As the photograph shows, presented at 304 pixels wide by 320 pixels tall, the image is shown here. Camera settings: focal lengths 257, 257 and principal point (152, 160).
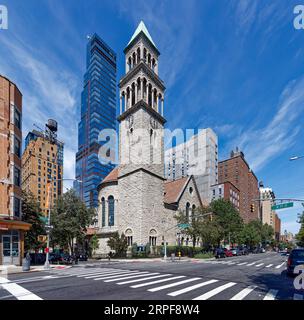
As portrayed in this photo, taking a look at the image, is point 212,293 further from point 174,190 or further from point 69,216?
point 174,190

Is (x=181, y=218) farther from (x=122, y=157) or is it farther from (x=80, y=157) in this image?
(x=80, y=157)

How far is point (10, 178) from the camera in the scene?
88.8 feet

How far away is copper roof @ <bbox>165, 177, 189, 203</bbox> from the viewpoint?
51.5 meters

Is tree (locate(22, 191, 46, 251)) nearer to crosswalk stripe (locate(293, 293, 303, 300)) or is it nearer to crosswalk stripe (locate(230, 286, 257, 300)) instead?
crosswalk stripe (locate(230, 286, 257, 300))

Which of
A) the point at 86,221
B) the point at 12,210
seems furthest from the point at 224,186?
the point at 12,210

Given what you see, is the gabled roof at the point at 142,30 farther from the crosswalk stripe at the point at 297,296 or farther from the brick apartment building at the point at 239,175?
the brick apartment building at the point at 239,175

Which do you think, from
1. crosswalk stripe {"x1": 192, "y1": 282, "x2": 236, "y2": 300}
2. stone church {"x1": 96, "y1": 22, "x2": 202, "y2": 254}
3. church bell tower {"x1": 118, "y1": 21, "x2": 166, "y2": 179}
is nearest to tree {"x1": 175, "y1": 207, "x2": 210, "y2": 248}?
stone church {"x1": 96, "y1": 22, "x2": 202, "y2": 254}

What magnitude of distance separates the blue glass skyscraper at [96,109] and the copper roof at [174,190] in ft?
280

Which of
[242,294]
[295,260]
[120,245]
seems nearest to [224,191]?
[120,245]

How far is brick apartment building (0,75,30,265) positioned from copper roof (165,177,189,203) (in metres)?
29.7

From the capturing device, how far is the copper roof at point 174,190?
169 feet

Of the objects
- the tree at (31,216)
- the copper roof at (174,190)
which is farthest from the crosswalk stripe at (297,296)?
the copper roof at (174,190)

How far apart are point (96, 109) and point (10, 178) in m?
119

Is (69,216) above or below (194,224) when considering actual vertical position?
above
